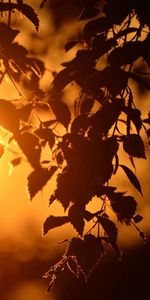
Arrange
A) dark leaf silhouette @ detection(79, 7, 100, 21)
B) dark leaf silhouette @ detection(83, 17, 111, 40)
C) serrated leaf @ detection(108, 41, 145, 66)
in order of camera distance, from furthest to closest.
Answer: dark leaf silhouette @ detection(79, 7, 100, 21), dark leaf silhouette @ detection(83, 17, 111, 40), serrated leaf @ detection(108, 41, 145, 66)

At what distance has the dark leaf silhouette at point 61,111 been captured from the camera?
2219 millimetres

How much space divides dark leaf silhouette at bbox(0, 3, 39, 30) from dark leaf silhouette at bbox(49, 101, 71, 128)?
0.31 meters

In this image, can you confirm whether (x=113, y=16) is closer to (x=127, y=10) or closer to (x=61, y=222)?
(x=127, y=10)

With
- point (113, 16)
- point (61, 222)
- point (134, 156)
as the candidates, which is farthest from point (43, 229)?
point (113, 16)

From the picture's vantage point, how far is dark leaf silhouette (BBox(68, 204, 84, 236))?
209 cm

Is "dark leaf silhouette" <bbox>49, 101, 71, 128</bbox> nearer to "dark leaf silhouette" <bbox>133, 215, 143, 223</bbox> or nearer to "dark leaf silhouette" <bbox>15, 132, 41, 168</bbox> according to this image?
"dark leaf silhouette" <bbox>15, 132, 41, 168</bbox>

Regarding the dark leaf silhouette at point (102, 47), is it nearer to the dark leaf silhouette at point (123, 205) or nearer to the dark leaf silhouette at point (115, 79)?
the dark leaf silhouette at point (115, 79)

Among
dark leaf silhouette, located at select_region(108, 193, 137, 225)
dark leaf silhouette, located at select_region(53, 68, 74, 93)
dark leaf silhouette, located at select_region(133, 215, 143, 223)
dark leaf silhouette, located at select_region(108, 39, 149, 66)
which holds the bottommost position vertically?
dark leaf silhouette, located at select_region(133, 215, 143, 223)

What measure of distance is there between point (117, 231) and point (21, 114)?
572mm

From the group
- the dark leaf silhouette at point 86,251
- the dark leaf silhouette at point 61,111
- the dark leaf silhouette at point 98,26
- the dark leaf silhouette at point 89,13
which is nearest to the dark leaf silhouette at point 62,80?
the dark leaf silhouette at point 61,111

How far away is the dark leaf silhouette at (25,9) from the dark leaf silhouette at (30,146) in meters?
0.59

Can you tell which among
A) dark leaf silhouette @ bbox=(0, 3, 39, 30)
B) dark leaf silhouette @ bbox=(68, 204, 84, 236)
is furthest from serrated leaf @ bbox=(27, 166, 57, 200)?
dark leaf silhouette @ bbox=(0, 3, 39, 30)

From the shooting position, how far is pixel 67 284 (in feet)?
60.6

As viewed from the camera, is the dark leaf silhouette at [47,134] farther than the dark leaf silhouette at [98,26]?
No
